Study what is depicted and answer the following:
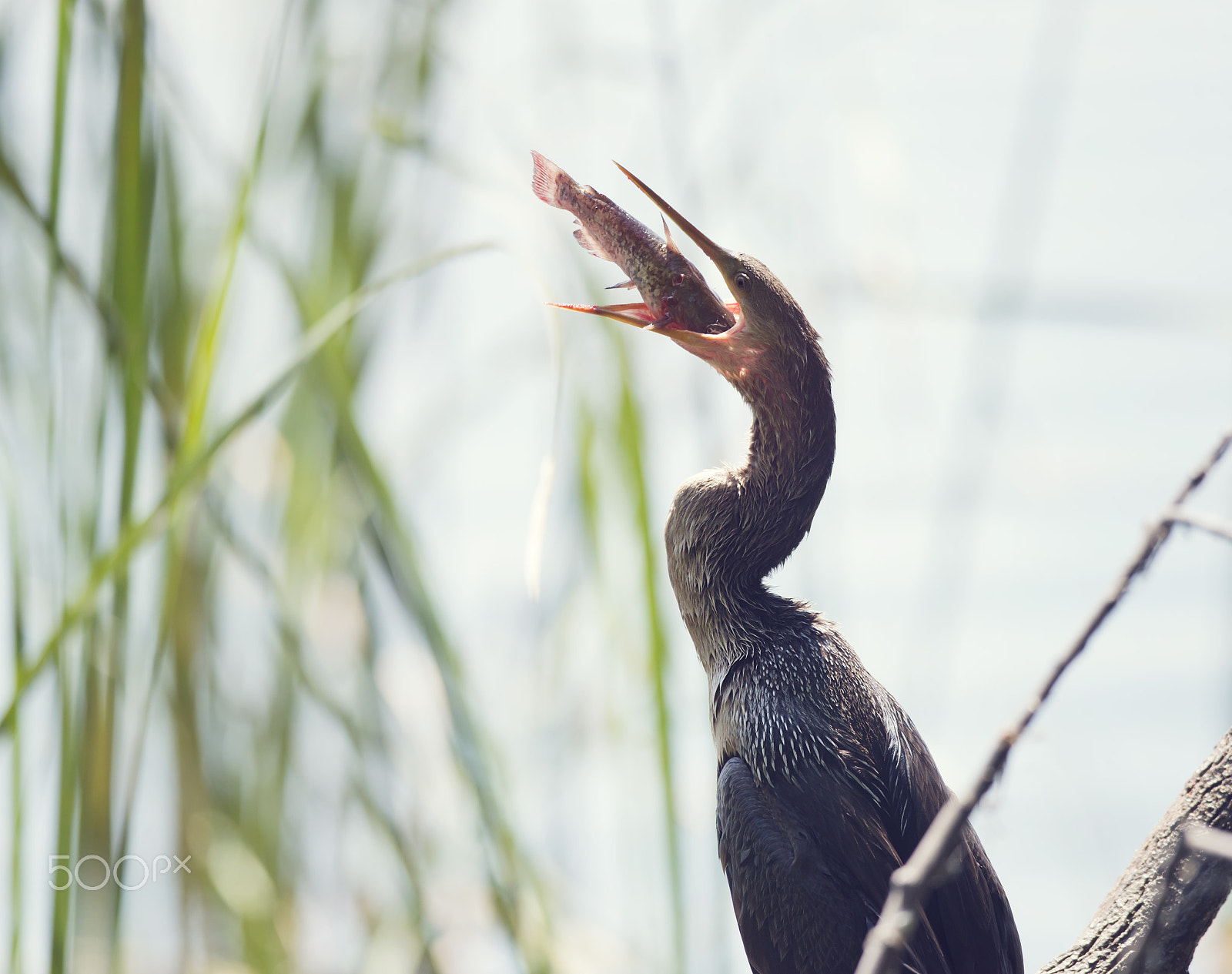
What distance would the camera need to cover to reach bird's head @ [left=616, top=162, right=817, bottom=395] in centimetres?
124

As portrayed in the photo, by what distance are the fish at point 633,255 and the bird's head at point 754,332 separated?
0.03 metres

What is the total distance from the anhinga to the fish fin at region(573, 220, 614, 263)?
9 centimetres

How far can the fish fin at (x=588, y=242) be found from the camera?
3.95 ft

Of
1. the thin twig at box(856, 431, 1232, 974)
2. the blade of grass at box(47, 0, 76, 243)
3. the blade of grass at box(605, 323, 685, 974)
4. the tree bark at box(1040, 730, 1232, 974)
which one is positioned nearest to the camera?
the thin twig at box(856, 431, 1232, 974)

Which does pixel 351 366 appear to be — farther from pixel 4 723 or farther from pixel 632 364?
pixel 4 723

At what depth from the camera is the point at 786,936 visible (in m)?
1.14

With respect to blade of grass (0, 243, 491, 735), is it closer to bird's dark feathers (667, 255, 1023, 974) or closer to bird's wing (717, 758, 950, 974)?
bird's dark feathers (667, 255, 1023, 974)

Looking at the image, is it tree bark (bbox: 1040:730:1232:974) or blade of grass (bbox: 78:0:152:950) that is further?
blade of grass (bbox: 78:0:152:950)

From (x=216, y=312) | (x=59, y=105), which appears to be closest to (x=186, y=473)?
(x=216, y=312)

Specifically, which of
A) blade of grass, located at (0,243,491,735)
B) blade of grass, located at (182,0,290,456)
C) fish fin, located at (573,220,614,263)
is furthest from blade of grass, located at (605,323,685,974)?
blade of grass, located at (182,0,290,456)

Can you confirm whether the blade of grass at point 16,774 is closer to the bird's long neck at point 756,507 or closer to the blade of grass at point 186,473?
the blade of grass at point 186,473

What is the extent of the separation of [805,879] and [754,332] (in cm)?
62

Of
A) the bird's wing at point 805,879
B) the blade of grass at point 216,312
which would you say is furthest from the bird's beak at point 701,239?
the bird's wing at point 805,879
